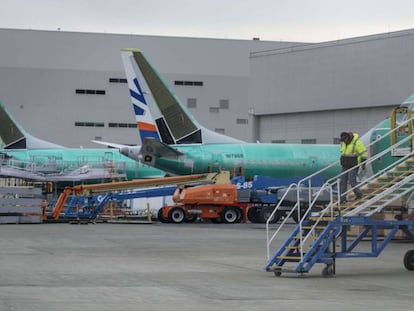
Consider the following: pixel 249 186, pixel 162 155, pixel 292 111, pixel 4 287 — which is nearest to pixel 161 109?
pixel 162 155

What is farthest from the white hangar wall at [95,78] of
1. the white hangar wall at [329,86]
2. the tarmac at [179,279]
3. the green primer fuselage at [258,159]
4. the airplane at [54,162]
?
the tarmac at [179,279]

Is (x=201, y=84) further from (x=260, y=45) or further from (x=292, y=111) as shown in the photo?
(x=292, y=111)

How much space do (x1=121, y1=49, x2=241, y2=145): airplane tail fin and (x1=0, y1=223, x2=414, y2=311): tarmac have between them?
20828 mm

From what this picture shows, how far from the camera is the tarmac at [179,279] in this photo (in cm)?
Answer: 1335

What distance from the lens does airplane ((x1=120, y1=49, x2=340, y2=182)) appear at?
156 feet

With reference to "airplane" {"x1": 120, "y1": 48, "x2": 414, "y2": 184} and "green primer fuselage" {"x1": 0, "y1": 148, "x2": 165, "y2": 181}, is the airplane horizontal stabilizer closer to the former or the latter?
"airplane" {"x1": 120, "y1": 48, "x2": 414, "y2": 184}

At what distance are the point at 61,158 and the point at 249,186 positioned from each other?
20.8m

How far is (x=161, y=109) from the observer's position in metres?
48.6

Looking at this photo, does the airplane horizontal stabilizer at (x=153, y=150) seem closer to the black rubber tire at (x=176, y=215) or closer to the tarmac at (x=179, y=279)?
the black rubber tire at (x=176, y=215)

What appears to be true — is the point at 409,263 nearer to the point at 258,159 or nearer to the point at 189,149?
the point at 189,149

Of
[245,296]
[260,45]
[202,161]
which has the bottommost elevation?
[245,296]

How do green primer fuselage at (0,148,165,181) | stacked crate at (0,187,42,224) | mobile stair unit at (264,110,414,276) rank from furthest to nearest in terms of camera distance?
green primer fuselage at (0,148,165,181) < stacked crate at (0,187,42,224) < mobile stair unit at (264,110,414,276)

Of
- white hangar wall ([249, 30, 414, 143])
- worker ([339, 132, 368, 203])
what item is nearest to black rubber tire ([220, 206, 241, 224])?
white hangar wall ([249, 30, 414, 143])

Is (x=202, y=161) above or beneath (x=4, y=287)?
above
